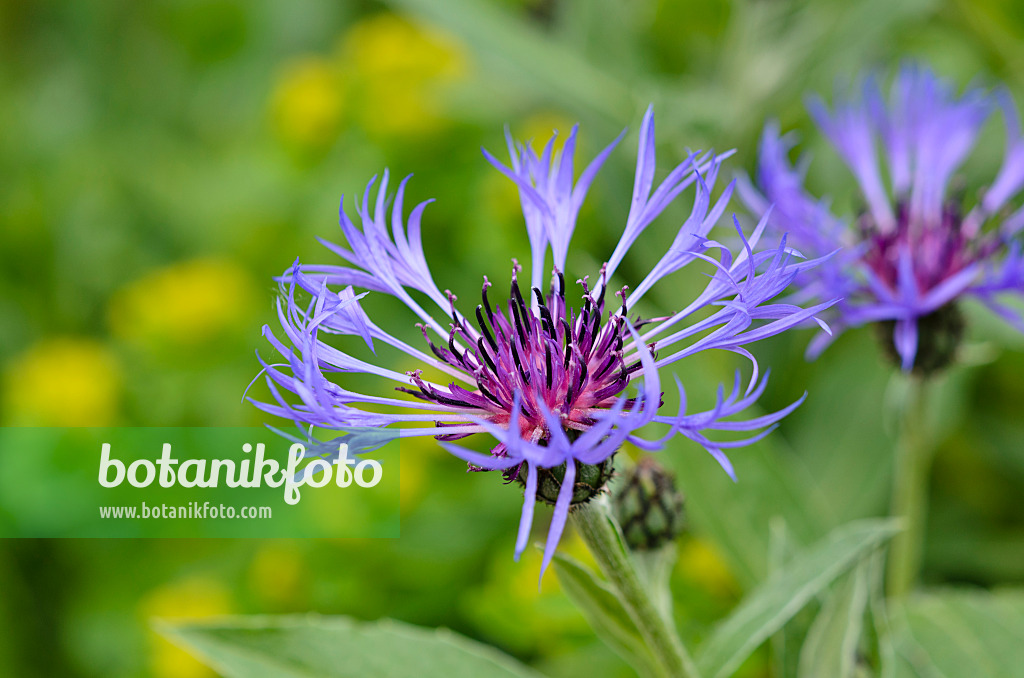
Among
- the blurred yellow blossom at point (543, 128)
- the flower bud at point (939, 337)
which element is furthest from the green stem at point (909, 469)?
the blurred yellow blossom at point (543, 128)

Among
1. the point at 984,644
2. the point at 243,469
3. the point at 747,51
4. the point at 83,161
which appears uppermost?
the point at 83,161

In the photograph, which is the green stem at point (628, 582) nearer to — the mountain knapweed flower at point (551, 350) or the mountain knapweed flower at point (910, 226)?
the mountain knapweed flower at point (551, 350)

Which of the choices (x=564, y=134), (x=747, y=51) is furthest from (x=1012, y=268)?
(x=564, y=134)

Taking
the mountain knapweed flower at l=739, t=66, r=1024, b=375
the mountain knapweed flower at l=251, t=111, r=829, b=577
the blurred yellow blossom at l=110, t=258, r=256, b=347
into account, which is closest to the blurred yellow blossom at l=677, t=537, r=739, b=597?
the mountain knapweed flower at l=739, t=66, r=1024, b=375

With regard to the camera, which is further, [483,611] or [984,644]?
[483,611]

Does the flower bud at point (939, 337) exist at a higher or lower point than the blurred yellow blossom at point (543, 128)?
lower

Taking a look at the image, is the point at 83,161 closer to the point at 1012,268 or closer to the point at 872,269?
the point at 872,269

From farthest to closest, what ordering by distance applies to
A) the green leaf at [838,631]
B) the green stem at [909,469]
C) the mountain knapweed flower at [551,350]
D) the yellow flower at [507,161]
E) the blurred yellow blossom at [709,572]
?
1. the yellow flower at [507,161]
2. the blurred yellow blossom at [709,572]
3. the green stem at [909,469]
4. the green leaf at [838,631]
5. the mountain knapweed flower at [551,350]
